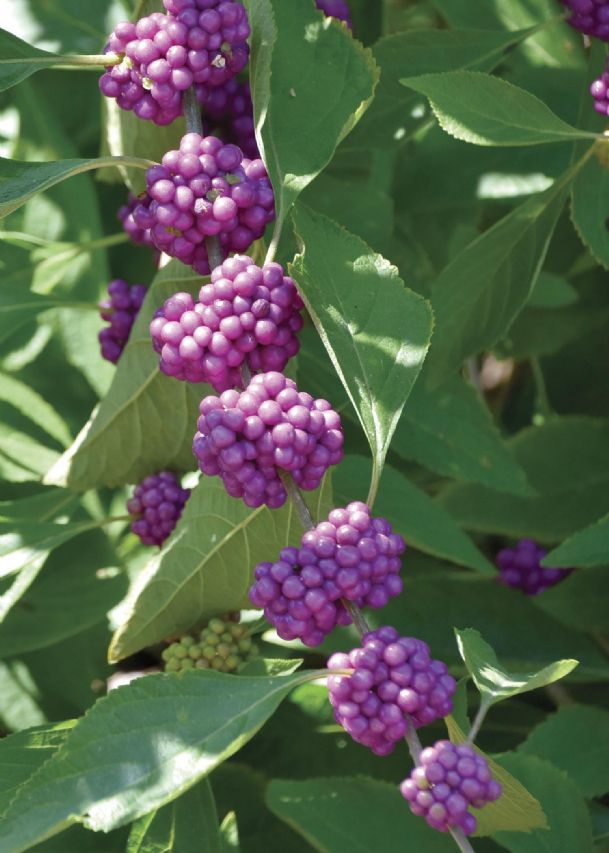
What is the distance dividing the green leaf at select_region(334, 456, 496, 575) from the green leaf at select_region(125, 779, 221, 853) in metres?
0.37

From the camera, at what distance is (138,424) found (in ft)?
4.85

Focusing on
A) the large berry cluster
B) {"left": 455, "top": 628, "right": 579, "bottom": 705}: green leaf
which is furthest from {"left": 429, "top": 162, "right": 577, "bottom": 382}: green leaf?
{"left": 455, "top": 628, "right": 579, "bottom": 705}: green leaf

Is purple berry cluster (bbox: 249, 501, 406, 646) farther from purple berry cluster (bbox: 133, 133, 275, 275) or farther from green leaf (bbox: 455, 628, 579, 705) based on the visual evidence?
purple berry cluster (bbox: 133, 133, 275, 275)

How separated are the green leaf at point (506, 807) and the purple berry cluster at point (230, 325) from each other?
0.36m

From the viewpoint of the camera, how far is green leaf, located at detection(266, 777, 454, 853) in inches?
54.4

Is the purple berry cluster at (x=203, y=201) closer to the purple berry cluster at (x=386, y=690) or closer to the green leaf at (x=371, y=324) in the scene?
the green leaf at (x=371, y=324)

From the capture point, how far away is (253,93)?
123 cm

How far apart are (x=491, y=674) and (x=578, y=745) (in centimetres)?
51

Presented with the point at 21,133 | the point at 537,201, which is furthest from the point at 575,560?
the point at 21,133

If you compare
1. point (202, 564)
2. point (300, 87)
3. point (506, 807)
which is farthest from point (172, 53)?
point (506, 807)

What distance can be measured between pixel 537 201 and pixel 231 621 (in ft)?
2.10

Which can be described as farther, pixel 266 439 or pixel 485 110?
pixel 485 110

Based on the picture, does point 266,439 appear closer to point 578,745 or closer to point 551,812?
point 551,812

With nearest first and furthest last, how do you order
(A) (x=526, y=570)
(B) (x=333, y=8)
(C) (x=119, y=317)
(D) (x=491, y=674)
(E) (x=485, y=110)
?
(D) (x=491, y=674) → (E) (x=485, y=110) → (B) (x=333, y=8) → (C) (x=119, y=317) → (A) (x=526, y=570)
